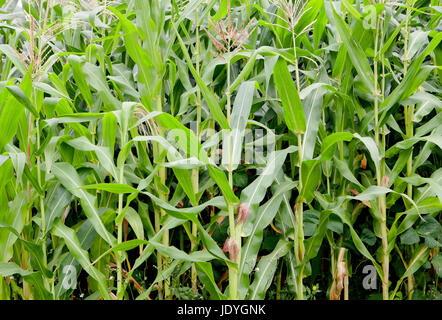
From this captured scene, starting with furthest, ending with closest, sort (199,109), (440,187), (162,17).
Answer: (199,109)
(162,17)
(440,187)

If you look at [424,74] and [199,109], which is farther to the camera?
[199,109]

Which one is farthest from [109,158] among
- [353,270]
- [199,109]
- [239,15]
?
[353,270]

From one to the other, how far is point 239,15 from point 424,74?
85 cm

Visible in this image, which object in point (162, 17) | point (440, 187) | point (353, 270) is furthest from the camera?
point (353, 270)

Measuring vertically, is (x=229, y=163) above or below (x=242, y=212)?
above

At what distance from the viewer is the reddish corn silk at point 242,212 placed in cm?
136

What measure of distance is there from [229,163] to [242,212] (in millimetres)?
154

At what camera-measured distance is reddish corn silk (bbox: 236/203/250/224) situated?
1364 mm

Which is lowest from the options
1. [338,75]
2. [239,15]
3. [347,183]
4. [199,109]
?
[347,183]

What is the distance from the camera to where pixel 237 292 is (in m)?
1.40

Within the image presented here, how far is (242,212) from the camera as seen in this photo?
53.8 inches

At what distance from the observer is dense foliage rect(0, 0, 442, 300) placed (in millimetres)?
1384

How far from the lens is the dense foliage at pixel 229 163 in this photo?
138 centimetres
